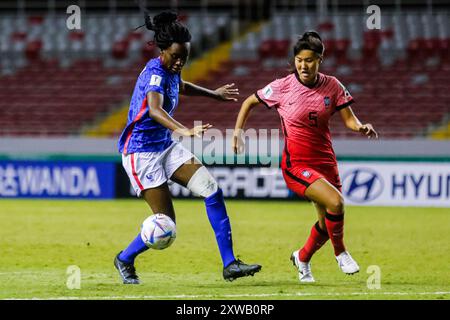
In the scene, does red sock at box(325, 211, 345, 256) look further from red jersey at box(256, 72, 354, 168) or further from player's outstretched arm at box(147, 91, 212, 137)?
player's outstretched arm at box(147, 91, 212, 137)

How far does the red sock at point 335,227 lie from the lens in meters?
8.92

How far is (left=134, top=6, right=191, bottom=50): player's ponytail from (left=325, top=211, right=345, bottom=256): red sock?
201 centimetres

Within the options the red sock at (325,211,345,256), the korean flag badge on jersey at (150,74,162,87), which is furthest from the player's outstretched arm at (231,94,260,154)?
the red sock at (325,211,345,256)

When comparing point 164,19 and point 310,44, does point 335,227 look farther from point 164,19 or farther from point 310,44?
point 164,19

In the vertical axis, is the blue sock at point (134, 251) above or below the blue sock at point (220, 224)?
below

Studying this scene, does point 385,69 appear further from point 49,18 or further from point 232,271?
point 232,271

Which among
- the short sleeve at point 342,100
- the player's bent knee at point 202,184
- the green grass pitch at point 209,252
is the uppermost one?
the short sleeve at point 342,100

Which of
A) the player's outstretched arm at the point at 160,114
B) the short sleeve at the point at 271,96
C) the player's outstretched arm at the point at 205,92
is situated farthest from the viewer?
the player's outstretched arm at the point at 205,92

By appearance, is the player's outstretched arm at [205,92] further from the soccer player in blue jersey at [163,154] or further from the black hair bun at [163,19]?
the black hair bun at [163,19]

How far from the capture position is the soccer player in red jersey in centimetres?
894

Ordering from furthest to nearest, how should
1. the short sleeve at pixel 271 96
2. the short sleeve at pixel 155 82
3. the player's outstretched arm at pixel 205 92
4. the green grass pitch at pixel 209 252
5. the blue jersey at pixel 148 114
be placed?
the player's outstretched arm at pixel 205 92 < the short sleeve at pixel 271 96 < the blue jersey at pixel 148 114 < the short sleeve at pixel 155 82 < the green grass pitch at pixel 209 252

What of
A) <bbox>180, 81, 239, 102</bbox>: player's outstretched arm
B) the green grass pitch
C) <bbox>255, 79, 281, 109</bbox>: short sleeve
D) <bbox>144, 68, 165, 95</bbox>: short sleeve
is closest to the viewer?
the green grass pitch

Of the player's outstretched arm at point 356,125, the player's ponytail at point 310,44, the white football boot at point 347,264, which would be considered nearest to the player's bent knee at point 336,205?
the white football boot at point 347,264

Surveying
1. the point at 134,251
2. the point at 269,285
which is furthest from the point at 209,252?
the point at 269,285
